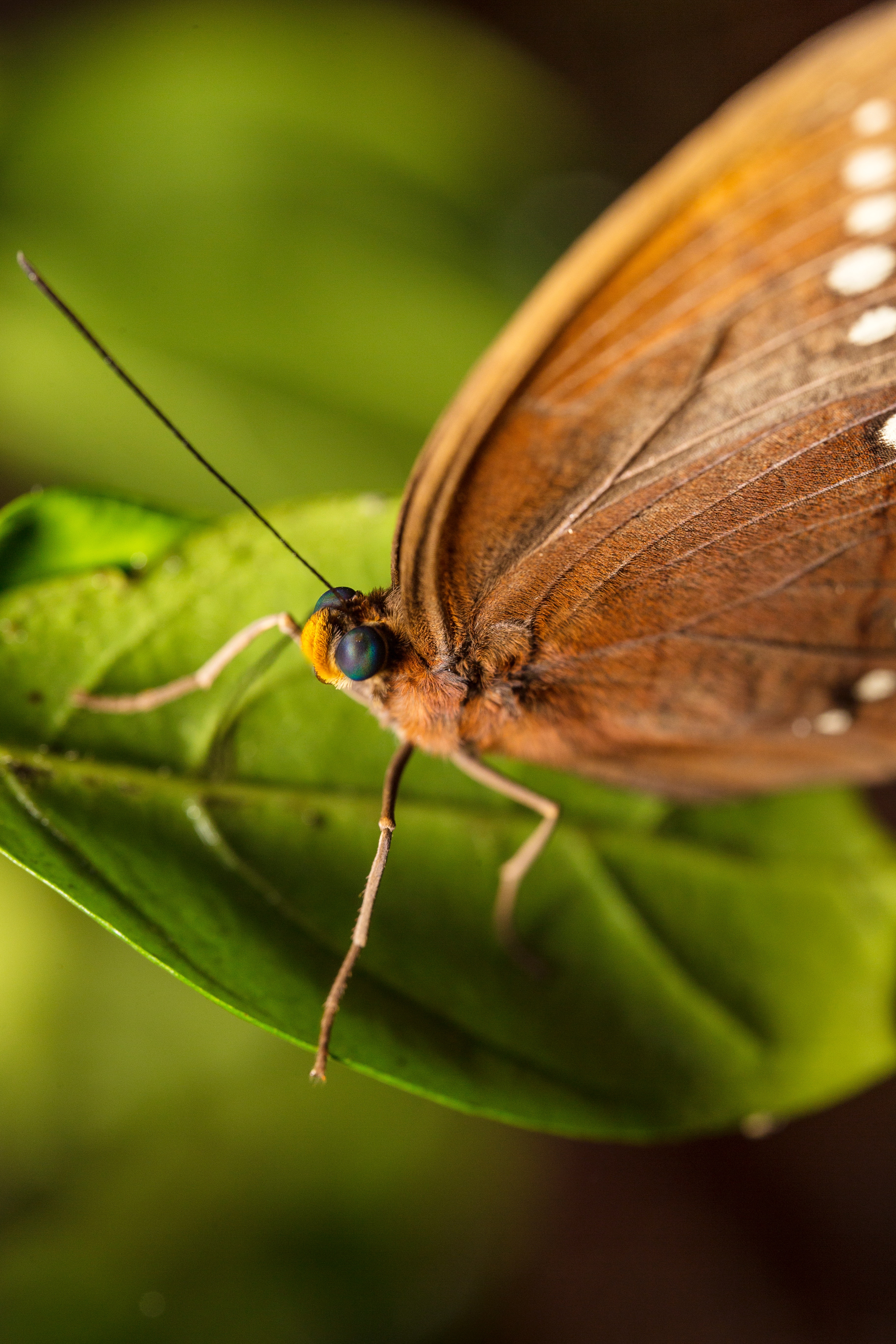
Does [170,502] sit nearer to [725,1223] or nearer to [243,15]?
[243,15]

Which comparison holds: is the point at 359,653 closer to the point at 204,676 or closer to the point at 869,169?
the point at 204,676

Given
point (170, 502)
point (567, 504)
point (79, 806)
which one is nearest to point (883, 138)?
point (567, 504)

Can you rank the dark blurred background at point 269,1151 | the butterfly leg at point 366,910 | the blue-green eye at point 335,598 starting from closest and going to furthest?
the butterfly leg at point 366,910 → the blue-green eye at point 335,598 → the dark blurred background at point 269,1151

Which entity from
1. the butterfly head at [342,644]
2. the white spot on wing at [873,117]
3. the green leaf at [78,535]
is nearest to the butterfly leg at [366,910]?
the butterfly head at [342,644]

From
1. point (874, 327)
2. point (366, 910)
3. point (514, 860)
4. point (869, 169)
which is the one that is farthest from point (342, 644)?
point (869, 169)

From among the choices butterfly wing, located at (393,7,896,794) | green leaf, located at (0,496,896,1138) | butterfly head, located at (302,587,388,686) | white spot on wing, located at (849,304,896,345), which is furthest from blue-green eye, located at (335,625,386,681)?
white spot on wing, located at (849,304,896,345)

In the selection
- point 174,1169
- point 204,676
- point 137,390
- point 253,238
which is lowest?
point 174,1169

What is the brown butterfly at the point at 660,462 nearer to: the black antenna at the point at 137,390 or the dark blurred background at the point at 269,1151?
the black antenna at the point at 137,390
